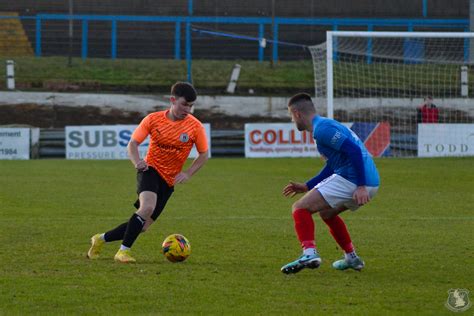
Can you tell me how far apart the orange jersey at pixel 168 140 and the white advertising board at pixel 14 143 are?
20677 mm

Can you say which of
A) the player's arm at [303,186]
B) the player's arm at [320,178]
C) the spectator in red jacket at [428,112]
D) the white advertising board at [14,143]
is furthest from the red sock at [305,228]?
the white advertising board at [14,143]

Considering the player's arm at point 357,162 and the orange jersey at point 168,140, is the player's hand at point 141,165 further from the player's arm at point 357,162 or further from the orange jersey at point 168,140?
the player's arm at point 357,162

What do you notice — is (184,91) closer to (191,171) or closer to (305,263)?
(191,171)

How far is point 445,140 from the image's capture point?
29.4 meters

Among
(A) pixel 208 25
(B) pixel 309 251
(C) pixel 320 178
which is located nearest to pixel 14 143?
(A) pixel 208 25

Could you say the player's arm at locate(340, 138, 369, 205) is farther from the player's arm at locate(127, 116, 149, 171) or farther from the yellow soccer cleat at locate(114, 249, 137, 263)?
the yellow soccer cleat at locate(114, 249, 137, 263)

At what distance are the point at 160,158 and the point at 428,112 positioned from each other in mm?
20840

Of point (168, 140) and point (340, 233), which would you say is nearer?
point (340, 233)

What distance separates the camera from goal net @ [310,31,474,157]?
29.3m

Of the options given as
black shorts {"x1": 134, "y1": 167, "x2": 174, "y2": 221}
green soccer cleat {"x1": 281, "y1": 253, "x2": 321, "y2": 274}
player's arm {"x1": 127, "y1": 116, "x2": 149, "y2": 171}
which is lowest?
green soccer cleat {"x1": 281, "y1": 253, "x2": 321, "y2": 274}

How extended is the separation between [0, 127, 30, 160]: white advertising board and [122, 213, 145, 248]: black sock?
819 inches

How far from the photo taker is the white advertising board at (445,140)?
2892cm

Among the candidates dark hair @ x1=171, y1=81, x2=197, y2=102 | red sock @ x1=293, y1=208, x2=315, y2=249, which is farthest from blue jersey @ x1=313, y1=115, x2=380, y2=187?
dark hair @ x1=171, y1=81, x2=197, y2=102

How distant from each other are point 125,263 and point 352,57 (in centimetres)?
2618
